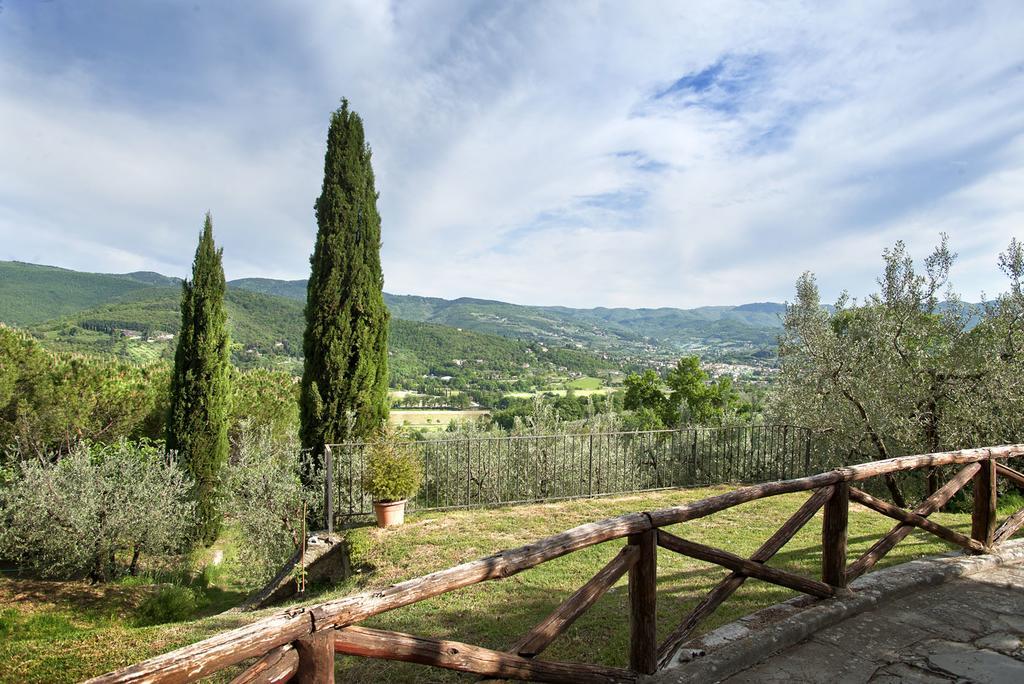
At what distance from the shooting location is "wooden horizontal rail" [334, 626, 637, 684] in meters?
2.00

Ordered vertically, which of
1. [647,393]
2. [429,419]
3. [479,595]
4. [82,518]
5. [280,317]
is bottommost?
[429,419]

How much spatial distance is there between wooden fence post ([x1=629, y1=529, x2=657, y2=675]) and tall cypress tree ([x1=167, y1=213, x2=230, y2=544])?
11.9m

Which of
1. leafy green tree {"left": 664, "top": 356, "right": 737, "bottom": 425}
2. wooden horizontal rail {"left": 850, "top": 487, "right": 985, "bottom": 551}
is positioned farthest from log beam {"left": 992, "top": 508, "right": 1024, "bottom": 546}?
leafy green tree {"left": 664, "top": 356, "right": 737, "bottom": 425}

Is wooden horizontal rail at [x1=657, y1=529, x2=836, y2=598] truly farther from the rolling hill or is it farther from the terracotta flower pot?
the rolling hill

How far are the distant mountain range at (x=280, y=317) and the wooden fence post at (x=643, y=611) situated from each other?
10.3m

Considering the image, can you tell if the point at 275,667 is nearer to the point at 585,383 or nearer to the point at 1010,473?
the point at 1010,473

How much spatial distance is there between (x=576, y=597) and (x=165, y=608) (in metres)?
7.09

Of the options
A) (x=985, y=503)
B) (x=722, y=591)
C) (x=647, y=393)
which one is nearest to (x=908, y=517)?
(x=985, y=503)

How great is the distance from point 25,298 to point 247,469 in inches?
2840

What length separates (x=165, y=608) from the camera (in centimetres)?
707

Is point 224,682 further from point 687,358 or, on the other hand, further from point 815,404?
point 687,358

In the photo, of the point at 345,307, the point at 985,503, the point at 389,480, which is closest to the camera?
the point at 985,503

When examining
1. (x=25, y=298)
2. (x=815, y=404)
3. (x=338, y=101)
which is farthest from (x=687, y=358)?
(x=25, y=298)

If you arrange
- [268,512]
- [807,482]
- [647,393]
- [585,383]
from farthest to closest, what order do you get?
[585,383]
[647,393]
[268,512]
[807,482]
